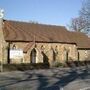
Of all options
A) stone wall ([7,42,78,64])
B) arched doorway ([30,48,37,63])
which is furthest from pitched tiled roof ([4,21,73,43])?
arched doorway ([30,48,37,63])

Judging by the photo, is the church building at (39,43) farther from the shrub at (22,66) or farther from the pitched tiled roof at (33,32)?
the shrub at (22,66)

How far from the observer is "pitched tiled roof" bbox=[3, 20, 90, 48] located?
58.5 m

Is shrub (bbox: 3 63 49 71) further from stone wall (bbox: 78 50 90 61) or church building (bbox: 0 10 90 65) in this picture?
stone wall (bbox: 78 50 90 61)

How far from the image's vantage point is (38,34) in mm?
62938

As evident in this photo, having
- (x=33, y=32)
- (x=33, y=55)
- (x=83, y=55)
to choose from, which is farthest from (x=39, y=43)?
(x=83, y=55)

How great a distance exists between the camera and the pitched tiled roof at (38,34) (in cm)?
5850

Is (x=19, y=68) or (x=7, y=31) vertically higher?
(x=7, y=31)

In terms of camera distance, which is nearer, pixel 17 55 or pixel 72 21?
pixel 17 55

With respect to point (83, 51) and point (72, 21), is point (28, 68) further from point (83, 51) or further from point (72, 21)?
point (72, 21)

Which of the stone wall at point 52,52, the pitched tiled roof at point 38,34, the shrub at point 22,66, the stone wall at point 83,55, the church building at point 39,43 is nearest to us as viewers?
the shrub at point 22,66

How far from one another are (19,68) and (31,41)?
14178 mm

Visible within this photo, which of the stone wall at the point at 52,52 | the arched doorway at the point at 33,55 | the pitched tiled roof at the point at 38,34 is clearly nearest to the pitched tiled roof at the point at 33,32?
the pitched tiled roof at the point at 38,34

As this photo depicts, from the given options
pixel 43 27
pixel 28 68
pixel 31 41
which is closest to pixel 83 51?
pixel 43 27

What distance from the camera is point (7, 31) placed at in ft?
190
